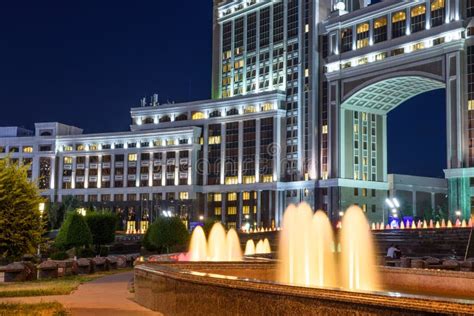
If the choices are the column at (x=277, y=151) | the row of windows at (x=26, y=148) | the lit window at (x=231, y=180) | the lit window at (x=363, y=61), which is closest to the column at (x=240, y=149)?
the lit window at (x=231, y=180)

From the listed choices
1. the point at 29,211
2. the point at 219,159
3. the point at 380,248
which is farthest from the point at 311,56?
the point at 29,211

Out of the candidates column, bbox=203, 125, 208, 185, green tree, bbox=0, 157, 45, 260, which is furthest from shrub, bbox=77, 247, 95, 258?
column, bbox=203, 125, 208, 185

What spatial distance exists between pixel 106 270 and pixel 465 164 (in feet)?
157

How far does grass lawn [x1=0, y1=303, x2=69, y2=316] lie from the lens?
13.2 meters

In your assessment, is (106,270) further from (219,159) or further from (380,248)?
(219,159)

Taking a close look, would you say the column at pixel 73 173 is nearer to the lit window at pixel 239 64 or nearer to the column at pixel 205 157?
the column at pixel 205 157

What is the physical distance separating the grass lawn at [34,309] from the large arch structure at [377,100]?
195 feet

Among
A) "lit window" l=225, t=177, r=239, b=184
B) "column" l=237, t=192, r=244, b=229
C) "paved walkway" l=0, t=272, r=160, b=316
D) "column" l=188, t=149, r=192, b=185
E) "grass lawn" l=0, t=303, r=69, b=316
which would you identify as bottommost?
"paved walkway" l=0, t=272, r=160, b=316

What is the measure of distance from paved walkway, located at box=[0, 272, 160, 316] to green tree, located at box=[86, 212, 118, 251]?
33281 mm

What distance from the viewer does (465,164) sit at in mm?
69062

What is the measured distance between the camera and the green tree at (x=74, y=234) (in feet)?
145

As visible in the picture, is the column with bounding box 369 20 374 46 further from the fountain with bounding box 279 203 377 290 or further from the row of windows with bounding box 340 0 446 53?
the fountain with bounding box 279 203 377 290

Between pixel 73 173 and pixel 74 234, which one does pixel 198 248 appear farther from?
pixel 73 173

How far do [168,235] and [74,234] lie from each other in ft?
22.4
